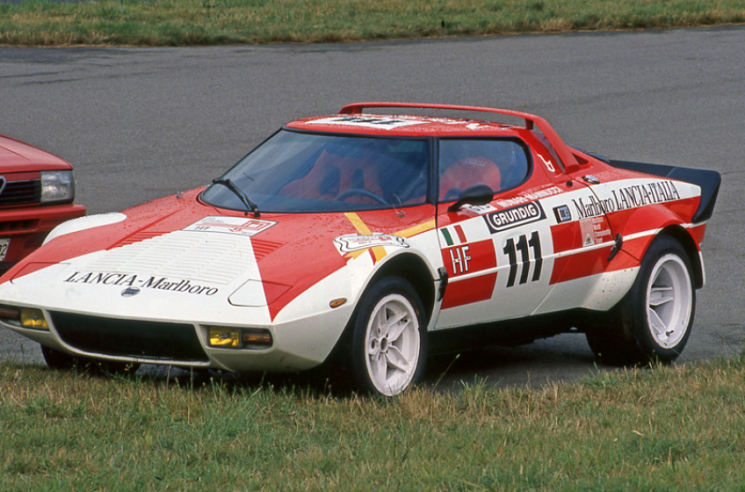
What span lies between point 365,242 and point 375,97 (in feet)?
33.9

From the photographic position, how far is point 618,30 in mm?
21172

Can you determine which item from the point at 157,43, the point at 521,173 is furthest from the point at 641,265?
the point at 157,43

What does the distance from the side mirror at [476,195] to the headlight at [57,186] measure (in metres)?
2.79

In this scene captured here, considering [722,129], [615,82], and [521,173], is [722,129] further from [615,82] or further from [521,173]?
[521,173]

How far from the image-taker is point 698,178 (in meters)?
6.75

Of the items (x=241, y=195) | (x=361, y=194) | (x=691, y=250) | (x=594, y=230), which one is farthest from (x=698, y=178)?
(x=241, y=195)

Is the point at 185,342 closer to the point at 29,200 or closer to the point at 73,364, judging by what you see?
the point at 73,364

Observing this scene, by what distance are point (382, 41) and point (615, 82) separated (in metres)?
4.75

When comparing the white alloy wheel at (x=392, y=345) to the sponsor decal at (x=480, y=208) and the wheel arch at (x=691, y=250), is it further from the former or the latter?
the wheel arch at (x=691, y=250)

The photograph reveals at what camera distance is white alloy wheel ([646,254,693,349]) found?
629 cm

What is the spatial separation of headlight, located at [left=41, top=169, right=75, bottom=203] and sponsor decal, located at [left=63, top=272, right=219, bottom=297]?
2002mm

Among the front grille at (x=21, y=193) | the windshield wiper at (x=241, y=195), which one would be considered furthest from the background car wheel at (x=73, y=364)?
the front grille at (x=21, y=193)

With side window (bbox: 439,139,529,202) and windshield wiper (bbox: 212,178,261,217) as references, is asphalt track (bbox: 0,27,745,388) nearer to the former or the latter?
side window (bbox: 439,139,529,202)

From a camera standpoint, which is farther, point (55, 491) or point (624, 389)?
point (624, 389)
